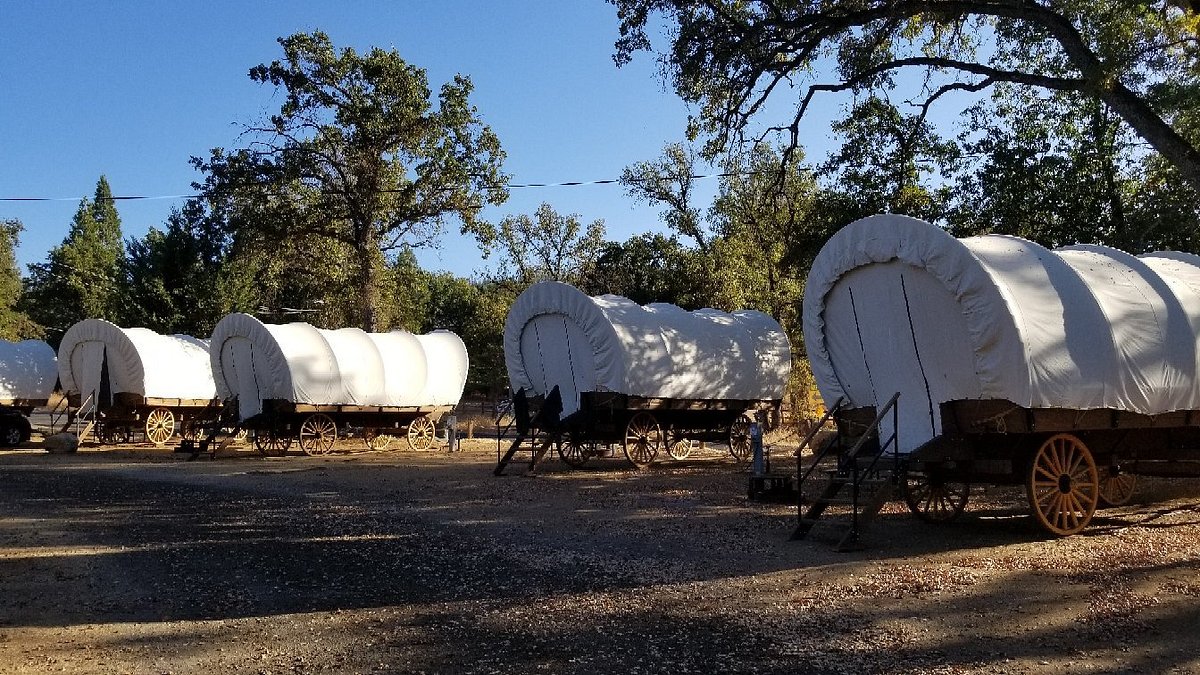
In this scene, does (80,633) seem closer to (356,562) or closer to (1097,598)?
(356,562)

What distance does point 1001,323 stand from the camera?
359 inches

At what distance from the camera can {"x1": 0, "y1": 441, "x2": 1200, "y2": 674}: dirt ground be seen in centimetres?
580

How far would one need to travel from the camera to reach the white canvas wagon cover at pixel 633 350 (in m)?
18.2

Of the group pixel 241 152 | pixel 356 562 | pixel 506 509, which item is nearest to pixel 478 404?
pixel 241 152

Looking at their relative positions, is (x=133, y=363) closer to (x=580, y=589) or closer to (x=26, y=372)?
(x=26, y=372)

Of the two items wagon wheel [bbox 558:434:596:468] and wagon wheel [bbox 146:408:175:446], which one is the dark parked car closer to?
wagon wheel [bbox 146:408:175:446]

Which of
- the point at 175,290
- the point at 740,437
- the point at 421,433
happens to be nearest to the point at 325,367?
the point at 421,433

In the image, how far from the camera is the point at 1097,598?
7.15 metres

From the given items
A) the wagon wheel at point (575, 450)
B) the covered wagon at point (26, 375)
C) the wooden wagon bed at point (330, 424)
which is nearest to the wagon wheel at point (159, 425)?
the wooden wagon bed at point (330, 424)

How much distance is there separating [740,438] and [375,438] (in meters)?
10.6

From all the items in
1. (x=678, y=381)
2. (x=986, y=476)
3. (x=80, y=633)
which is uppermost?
(x=678, y=381)

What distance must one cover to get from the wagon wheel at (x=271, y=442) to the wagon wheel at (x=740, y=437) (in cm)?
1137

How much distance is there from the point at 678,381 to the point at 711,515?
738 cm

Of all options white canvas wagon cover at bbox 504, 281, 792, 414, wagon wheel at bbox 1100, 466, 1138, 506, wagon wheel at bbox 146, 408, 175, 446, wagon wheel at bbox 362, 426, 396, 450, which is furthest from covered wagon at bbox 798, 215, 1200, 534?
wagon wheel at bbox 146, 408, 175, 446
